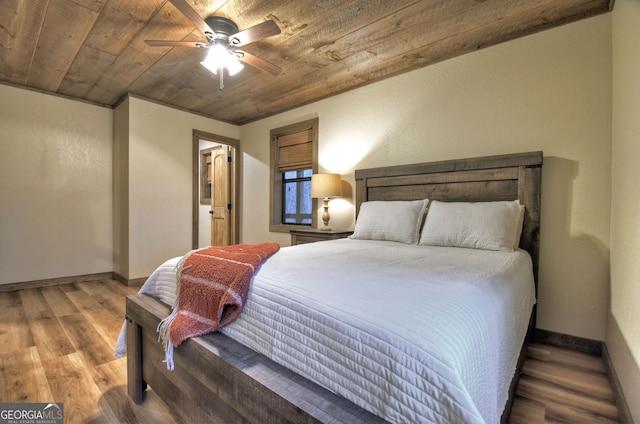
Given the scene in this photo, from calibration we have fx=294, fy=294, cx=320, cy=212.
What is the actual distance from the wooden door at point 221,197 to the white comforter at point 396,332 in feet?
11.7

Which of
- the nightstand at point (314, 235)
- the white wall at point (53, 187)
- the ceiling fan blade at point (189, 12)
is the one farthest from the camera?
the white wall at point (53, 187)

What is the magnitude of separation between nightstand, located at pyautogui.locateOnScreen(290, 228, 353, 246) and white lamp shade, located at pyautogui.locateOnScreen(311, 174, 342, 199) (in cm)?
40

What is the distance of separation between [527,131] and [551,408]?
1.81 m

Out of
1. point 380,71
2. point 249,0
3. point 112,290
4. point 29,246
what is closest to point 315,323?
point 249,0

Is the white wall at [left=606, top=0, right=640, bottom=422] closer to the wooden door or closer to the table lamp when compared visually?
the table lamp

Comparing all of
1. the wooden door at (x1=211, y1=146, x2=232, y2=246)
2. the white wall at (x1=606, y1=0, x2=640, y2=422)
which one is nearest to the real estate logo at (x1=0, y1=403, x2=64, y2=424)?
the white wall at (x1=606, y1=0, x2=640, y2=422)

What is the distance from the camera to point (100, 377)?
168cm

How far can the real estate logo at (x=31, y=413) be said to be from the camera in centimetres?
133

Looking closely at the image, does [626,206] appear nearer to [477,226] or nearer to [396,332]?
[477,226]

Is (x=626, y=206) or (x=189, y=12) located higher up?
(x=189, y=12)

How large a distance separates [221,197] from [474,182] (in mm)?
3720

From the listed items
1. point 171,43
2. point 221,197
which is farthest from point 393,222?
point 221,197

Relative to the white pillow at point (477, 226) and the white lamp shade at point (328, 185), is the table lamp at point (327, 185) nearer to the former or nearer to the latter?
the white lamp shade at point (328, 185)

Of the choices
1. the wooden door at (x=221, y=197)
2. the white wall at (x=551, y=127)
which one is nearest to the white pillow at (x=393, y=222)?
the white wall at (x=551, y=127)
